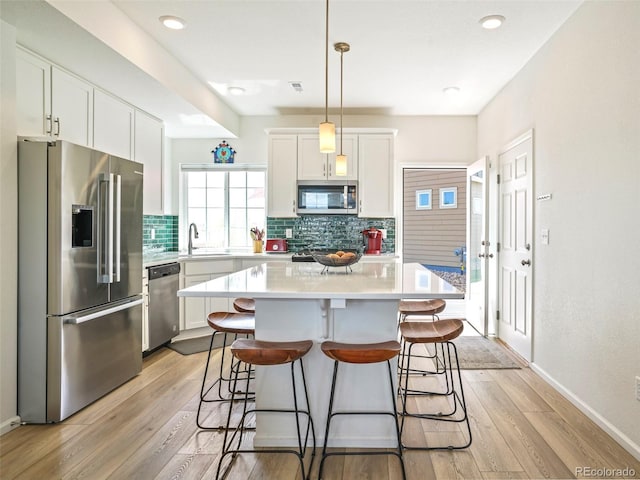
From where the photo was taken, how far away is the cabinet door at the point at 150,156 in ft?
12.8

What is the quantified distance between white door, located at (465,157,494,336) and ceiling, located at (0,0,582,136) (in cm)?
92

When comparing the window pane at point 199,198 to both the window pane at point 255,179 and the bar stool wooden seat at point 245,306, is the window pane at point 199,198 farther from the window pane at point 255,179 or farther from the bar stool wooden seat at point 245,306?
the bar stool wooden seat at point 245,306

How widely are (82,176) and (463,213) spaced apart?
7.03 meters

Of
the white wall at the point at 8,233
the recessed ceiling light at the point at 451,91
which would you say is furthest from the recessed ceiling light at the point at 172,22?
the recessed ceiling light at the point at 451,91

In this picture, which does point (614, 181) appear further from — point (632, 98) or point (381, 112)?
point (381, 112)

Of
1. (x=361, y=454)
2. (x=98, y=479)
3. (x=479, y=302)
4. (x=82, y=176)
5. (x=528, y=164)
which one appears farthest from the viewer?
(x=479, y=302)

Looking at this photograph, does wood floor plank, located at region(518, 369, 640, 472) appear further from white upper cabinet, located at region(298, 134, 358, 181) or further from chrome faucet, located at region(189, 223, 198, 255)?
chrome faucet, located at region(189, 223, 198, 255)

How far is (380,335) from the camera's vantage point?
2.17m

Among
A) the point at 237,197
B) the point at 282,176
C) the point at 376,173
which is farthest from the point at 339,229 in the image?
the point at 237,197

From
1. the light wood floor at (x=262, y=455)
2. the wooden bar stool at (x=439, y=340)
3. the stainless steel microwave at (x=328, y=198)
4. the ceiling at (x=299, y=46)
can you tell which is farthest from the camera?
the stainless steel microwave at (x=328, y=198)

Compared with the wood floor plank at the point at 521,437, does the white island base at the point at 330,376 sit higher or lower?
higher

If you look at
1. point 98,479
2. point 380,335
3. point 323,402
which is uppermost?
point 380,335

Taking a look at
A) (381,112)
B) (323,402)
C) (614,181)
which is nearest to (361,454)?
(323,402)

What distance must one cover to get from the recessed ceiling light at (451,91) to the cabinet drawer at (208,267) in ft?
9.69
